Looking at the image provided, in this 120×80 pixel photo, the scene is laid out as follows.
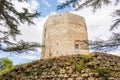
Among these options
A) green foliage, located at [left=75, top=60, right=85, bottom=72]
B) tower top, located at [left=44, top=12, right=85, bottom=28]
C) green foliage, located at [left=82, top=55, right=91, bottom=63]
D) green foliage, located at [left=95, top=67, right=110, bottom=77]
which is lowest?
green foliage, located at [left=95, top=67, right=110, bottom=77]

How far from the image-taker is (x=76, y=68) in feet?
22.4

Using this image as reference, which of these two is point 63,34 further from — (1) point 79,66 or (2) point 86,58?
(1) point 79,66

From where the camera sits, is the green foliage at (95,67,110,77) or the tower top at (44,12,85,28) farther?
the tower top at (44,12,85,28)

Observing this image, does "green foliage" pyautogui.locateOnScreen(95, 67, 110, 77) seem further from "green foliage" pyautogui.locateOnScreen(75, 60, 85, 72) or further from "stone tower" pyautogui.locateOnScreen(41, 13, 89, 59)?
"stone tower" pyautogui.locateOnScreen(41, 13, 89, 59)

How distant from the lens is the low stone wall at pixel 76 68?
21.9 feet

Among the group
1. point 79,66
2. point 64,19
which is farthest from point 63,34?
point 79,66

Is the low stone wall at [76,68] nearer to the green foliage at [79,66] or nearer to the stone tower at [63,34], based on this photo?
the green foliage at [79,66]

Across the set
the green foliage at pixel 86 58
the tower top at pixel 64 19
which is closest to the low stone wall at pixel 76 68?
the green foliage at pixel 86 58

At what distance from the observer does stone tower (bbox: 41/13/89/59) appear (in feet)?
75.9

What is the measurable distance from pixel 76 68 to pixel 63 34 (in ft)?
54.7

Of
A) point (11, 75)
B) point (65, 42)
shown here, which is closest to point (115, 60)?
point (11, 75)

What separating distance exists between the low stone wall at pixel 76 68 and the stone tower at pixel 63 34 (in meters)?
15.5

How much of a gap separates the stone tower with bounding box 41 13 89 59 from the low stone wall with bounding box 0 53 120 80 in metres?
15.5

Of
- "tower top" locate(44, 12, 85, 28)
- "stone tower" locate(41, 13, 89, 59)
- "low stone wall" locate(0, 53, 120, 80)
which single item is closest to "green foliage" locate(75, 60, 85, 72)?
"low stone wall" locate(0, 53, 120, 80)
